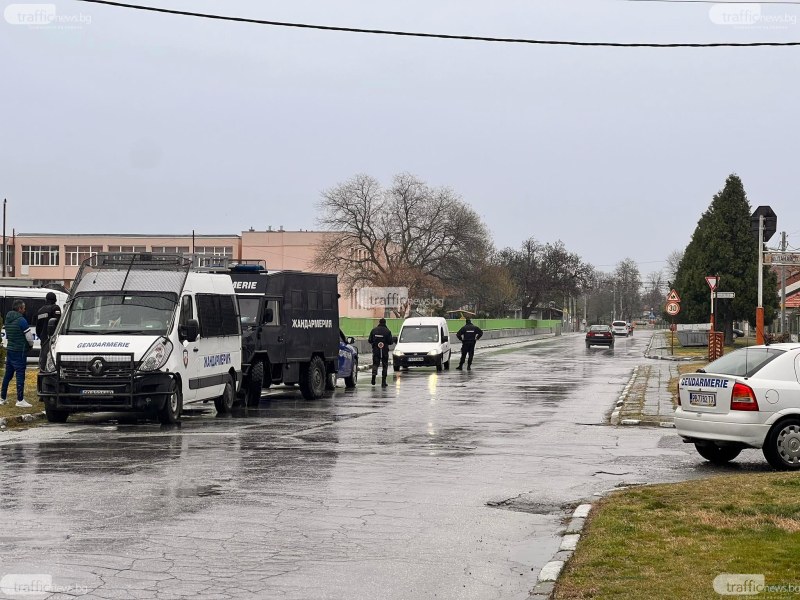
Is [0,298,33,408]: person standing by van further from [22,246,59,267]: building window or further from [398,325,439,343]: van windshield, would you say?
[22,246,59,267]: building window

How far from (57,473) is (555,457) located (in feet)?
20.2

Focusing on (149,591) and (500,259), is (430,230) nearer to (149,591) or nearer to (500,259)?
(500,259)

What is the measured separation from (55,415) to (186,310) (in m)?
2.76

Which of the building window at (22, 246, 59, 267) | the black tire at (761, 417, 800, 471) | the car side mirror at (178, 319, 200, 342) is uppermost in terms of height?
the building window at (22, 246, 59, 267)

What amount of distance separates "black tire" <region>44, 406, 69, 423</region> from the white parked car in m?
10.2

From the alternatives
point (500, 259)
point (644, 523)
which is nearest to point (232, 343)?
point (644, 523)

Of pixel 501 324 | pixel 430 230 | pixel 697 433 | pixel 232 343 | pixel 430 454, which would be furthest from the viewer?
pixel 501 324

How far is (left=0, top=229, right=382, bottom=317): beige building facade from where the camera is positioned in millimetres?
132000

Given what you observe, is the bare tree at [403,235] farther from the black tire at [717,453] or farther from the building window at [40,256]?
the black tire at [717,453]

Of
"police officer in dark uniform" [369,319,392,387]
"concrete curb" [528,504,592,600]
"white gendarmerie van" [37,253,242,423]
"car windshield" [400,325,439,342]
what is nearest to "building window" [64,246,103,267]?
"car windshield" [400,325,439,342]

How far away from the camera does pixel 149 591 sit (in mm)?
7062

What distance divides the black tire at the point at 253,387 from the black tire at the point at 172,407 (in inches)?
175

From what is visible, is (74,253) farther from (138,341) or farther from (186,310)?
(138,341)

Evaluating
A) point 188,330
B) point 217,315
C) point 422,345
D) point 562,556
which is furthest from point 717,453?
point 422,345
